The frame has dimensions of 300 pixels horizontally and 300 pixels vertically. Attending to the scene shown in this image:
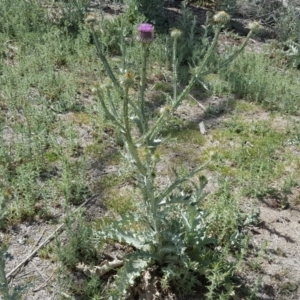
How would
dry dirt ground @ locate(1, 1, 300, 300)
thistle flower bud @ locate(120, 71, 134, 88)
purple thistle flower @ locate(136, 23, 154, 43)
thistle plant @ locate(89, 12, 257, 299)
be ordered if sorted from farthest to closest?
1. dry dirt ground @ locate(1, 1, 300, 300)
2. thistle plant @ locate(89, 12, 257, 299)
3. purple thistle flower @ locate(136, 23, 154, 43)
4. thistle flower bud @ locate(120, 71, 134, 88)

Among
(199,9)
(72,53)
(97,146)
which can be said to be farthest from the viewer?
(199,9)

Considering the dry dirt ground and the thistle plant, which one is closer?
the thistle plant

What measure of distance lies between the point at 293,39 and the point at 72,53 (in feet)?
9.19

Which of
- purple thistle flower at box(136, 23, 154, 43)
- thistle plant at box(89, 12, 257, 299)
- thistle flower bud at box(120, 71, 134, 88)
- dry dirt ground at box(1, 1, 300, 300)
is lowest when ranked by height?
dry dirt ground at box(1, 1, 300, 300)

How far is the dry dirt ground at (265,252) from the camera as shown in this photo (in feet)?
9.78

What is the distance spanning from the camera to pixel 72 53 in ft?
18.4

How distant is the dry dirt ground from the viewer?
298cm

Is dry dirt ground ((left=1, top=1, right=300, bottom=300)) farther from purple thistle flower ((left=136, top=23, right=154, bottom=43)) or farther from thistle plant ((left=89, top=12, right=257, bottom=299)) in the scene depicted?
purple thistle flower ((left=136, top=23, right=154, bottom=43))

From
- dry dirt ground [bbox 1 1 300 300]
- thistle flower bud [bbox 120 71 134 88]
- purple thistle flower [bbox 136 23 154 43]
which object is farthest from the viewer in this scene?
dry dirt ground [bbox 1 1 300 300]

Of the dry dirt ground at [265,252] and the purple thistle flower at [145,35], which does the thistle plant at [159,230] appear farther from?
the dry dirt ground at [265,252]

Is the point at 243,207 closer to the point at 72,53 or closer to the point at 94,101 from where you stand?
the point at 94,101

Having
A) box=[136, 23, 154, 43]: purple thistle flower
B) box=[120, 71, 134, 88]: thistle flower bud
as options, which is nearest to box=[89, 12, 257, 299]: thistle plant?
box=[136, 23, 154, 43]: purple thistle flower

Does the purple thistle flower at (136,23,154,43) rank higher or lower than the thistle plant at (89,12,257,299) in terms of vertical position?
higher

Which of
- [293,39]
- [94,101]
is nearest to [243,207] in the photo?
[94,101]
